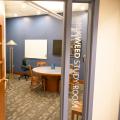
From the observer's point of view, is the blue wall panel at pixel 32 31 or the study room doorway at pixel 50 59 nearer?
the study room doorway at pixel 50 59

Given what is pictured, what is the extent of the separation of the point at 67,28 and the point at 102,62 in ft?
2.11

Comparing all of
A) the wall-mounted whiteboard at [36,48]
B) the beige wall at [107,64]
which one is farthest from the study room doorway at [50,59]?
the beige wall at [107,64]

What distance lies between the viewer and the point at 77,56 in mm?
2188

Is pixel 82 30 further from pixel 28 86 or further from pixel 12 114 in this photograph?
pixel 28 86

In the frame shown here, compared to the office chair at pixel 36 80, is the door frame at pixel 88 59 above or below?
above

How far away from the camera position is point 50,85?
5598mm

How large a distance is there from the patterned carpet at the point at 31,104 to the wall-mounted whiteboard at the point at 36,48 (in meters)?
2.11

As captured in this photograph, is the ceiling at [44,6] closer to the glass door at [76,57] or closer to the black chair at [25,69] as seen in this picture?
the glass door at [76,57]

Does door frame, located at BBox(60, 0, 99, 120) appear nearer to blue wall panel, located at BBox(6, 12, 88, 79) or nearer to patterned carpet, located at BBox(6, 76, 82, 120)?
patterned carpet, located at BBox(6, 76, 82, 120)

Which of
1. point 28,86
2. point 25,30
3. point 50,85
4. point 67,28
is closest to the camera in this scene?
point 67,28

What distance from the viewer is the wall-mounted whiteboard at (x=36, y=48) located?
24.6ft

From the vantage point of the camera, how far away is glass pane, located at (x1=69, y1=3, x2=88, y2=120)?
2.17 m

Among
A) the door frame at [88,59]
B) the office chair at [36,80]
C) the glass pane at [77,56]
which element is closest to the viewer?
the door frame at [88,59]

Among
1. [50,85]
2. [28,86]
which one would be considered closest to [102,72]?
[50,85]
